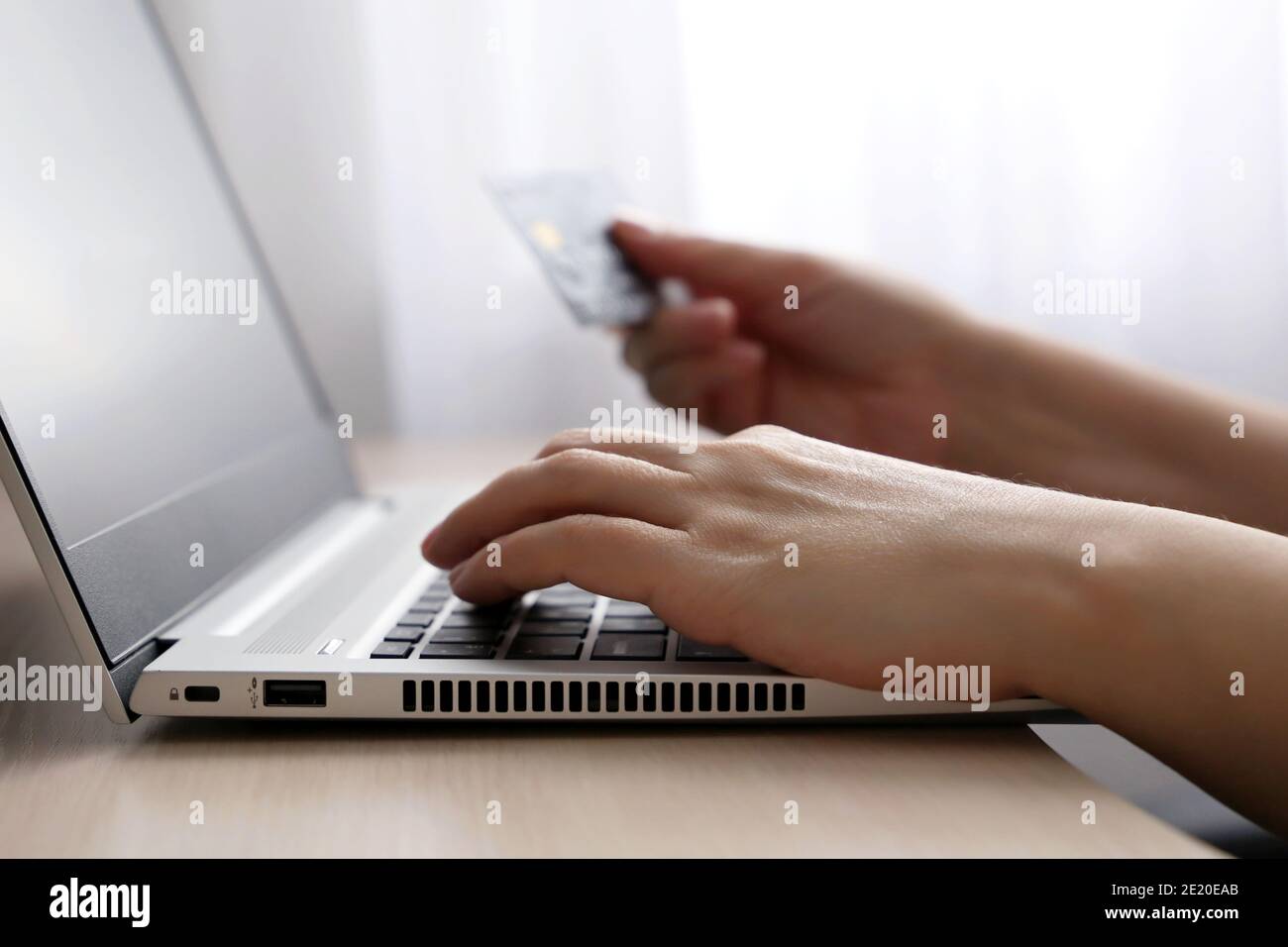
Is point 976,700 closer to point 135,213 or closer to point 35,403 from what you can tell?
point 35,403

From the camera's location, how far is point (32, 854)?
321 millimetres

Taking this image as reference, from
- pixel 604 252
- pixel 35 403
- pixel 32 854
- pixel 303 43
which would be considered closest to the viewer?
pixel 32 854

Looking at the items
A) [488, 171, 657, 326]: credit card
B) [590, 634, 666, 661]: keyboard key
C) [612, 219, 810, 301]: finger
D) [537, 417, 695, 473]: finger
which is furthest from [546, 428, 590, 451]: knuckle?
[612, 219, 810, 301]: finger

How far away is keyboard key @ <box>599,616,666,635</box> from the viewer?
461mm

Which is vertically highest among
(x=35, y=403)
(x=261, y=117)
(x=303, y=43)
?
(x=303, y=43)

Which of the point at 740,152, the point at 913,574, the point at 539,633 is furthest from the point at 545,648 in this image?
the point at 740,152

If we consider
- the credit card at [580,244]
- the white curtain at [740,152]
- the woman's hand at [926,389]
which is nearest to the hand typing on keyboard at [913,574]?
the woman's hand at [926,389]

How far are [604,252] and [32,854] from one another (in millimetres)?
742

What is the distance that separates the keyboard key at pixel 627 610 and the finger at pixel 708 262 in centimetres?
51

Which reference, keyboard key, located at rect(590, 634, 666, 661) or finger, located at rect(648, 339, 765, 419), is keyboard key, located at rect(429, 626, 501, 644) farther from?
finger, located at rect(648, 339, 765, 419)

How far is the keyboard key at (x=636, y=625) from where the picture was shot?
0.46 m

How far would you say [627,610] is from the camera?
19.5 inches

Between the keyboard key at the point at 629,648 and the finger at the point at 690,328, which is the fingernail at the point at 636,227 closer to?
the finger at the point at 690,328

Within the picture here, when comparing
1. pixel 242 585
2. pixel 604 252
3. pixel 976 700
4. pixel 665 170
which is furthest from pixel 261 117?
pixel 976 700
